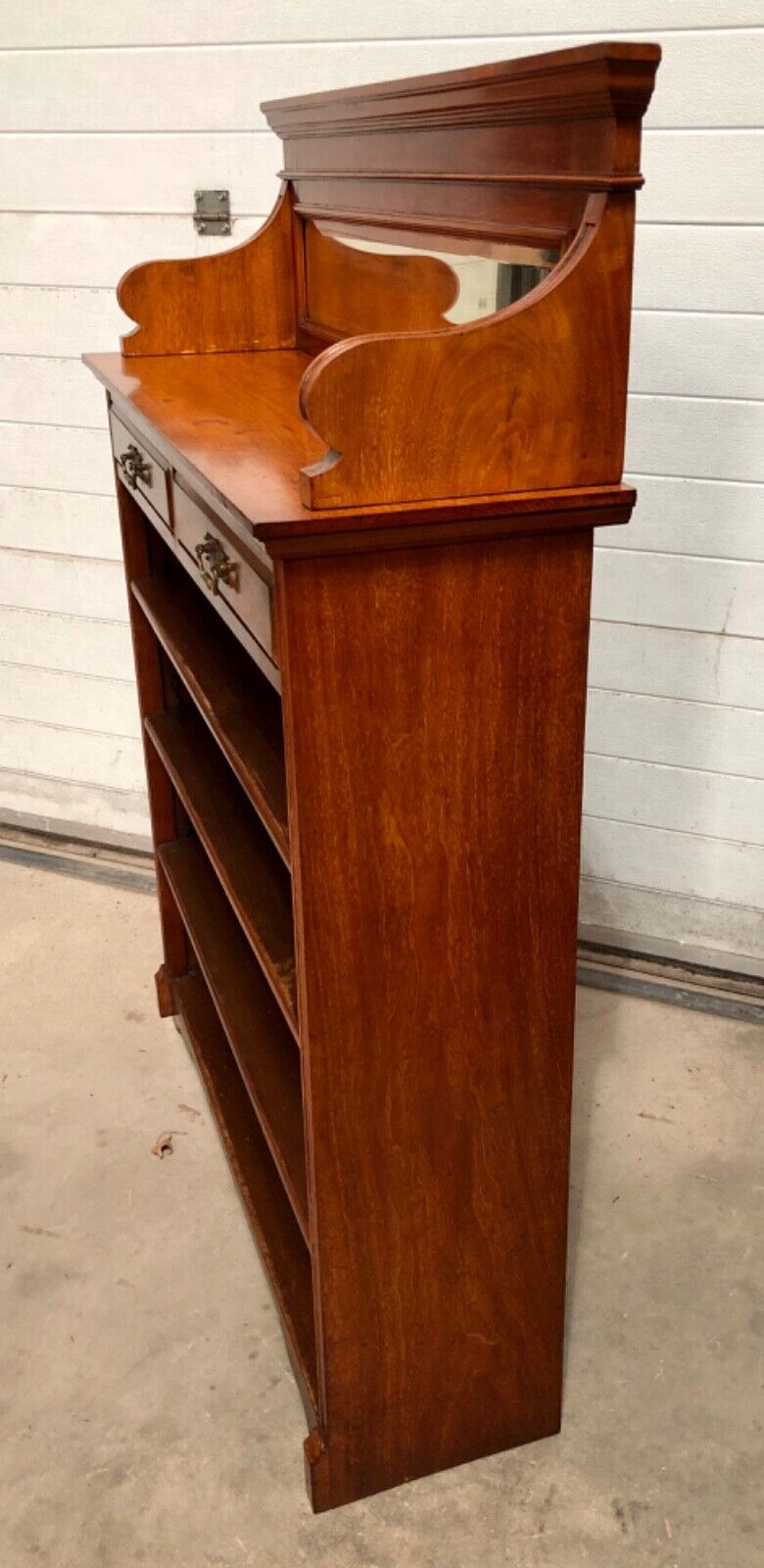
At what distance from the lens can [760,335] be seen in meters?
2.46

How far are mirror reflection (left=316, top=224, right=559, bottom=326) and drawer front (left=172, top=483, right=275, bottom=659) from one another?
0.37 metres

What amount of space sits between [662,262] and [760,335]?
23 cm

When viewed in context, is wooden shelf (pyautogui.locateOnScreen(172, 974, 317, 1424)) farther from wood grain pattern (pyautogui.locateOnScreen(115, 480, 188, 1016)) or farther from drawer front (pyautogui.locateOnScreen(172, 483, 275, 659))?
drawer front (pyautogui.locateOnScreen(172, 483, 275, 659))

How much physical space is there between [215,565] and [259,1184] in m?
1.15

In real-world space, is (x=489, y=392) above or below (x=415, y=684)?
above

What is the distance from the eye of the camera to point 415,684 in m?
1.42

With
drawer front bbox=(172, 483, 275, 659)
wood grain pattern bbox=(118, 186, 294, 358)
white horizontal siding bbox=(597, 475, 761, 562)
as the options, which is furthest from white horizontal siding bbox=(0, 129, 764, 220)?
drawer front bbox=(172, 483, 275, 659)

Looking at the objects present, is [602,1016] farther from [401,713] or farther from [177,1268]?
[401,713]

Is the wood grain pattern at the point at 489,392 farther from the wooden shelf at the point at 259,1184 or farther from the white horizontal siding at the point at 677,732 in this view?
the white horizontal siding at the point at 677,732

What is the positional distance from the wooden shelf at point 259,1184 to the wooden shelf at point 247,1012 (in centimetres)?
18

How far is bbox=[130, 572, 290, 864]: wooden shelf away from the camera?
66.4 inches

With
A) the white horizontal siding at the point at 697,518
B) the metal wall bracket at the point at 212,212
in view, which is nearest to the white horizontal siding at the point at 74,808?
the metal wall bracket at the point at 212,212

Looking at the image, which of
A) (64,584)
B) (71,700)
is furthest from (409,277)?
(71,700)

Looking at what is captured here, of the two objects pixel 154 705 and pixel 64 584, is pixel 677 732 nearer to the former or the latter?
pixel 154 705
